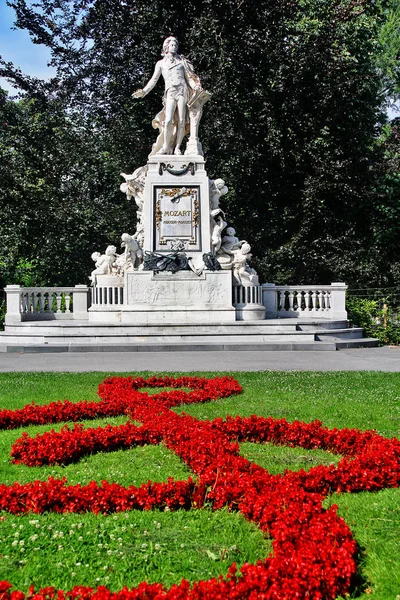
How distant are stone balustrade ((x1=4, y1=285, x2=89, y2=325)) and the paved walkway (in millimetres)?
4962

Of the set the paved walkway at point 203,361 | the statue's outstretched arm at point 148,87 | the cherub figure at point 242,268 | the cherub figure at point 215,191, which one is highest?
the statue's outstretched arm at point 148,87

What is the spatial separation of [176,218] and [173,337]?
4582mm

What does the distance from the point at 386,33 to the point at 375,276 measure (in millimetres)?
19305

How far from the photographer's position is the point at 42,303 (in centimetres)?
2077

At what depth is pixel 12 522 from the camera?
3.96 metres

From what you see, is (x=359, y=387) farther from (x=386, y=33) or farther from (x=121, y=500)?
(x=386, y=33)

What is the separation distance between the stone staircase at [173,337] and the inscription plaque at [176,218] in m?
3.28

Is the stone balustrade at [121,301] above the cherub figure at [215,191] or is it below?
below

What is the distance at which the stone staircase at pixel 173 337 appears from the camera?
15.4m

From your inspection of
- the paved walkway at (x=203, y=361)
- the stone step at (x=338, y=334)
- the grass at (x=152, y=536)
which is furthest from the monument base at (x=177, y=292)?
the grass at (x=152, y=536)

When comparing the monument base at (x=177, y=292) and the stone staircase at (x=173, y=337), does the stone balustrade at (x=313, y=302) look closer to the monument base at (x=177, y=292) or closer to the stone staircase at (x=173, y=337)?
the stone staircase at (x=173, y=337)

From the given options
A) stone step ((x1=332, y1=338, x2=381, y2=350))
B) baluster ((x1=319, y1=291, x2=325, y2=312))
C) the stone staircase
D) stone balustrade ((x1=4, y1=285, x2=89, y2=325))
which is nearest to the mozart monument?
the stone staircase

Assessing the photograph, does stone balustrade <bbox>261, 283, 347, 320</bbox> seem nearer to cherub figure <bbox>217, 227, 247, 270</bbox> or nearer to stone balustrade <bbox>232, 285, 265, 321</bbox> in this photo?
stone balustrade <bbox>232, 285, 265, 321</bbox>

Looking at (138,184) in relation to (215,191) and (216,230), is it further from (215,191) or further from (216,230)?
(216,230)
